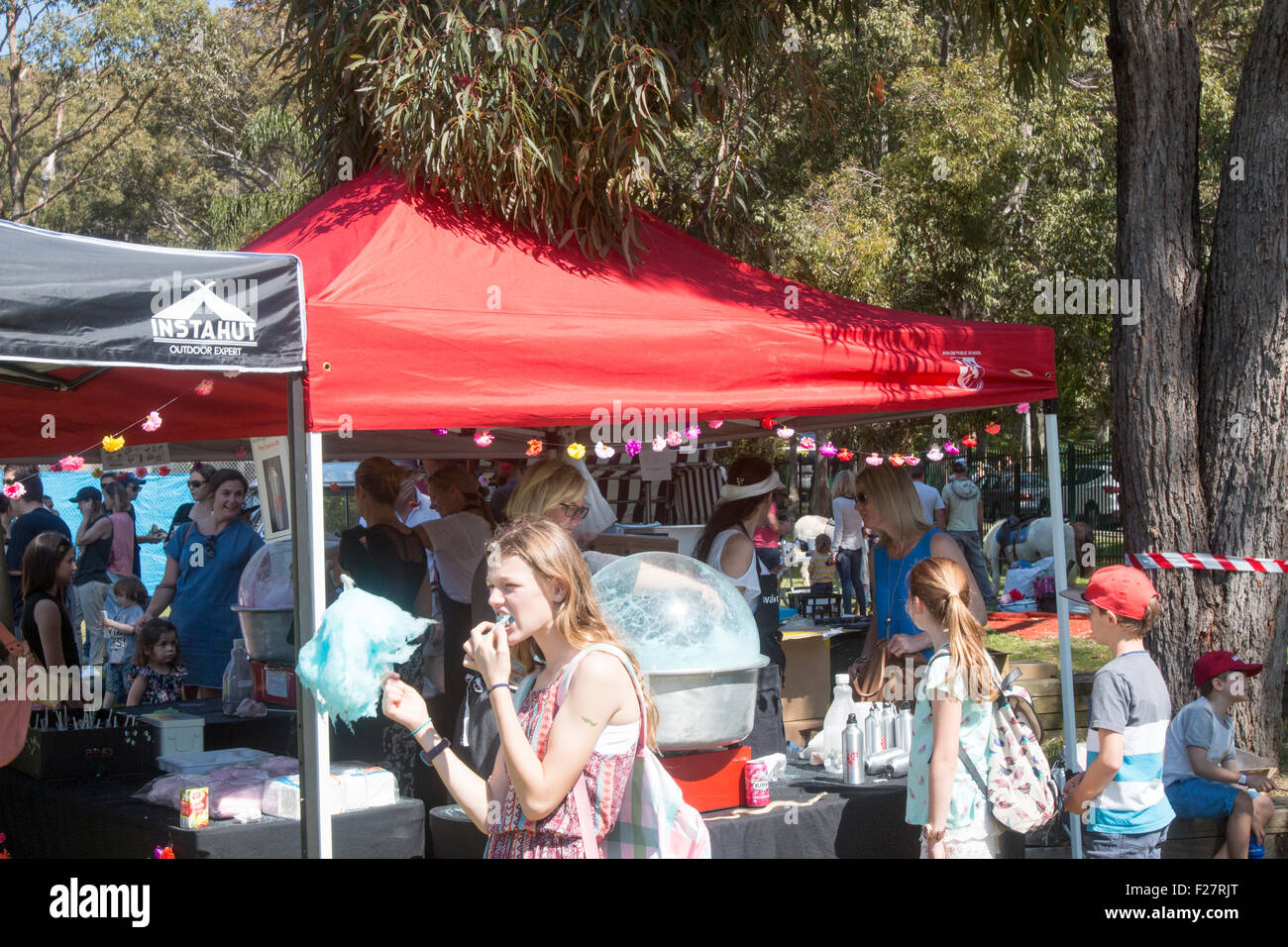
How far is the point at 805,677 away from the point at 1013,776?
10.5 feet

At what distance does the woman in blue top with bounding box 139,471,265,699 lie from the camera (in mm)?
6555

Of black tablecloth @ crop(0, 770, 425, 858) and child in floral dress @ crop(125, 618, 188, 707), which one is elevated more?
child in floral dress @ crop(125, 618, 188, 707)

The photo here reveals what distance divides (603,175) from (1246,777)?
12.6ft

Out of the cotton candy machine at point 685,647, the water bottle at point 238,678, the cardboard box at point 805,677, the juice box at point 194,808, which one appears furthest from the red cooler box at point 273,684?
the cardboard box at point 805,677

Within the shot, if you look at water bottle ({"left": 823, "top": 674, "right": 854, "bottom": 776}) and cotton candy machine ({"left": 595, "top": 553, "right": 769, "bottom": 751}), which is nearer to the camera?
cotton candy machine ({"left": 595, "top": 553, "right": 769, "bottom": 751})

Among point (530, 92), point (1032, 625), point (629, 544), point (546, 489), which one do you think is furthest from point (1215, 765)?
point (1032, 625)

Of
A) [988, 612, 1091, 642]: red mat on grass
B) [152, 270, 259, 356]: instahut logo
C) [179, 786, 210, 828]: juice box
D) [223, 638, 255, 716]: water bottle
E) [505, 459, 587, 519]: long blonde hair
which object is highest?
[152, 270, 259, 356]: instahut logo

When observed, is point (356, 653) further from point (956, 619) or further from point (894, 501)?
point (894, 501)

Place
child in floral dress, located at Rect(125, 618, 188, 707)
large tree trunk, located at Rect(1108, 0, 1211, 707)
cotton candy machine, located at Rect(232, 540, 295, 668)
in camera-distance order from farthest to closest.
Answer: child in floral dress, located at Rect(125, 618, 188, 707) → large tree trunk, located at Rect(1108, 0, 1211, 707) → cotton candy machine, located at Rect(232, 540, 295, 668)

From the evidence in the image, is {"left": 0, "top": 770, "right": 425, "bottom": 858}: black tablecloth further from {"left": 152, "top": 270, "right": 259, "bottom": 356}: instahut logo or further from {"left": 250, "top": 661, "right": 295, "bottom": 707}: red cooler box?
{"left": 152, "top": 270, "right": 259, "bottom": 356}: instahut logo

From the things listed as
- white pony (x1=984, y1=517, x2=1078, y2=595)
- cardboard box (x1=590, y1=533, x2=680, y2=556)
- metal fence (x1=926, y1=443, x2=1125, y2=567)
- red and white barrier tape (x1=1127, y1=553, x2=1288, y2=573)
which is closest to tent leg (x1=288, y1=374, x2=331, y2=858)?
cardboard box (x1=590, y1=533, x2=680, y2=556)
